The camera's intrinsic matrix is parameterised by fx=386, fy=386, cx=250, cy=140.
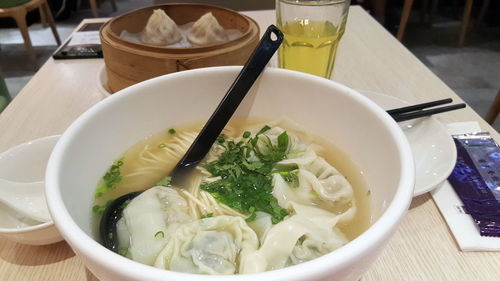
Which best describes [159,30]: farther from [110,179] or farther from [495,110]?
[495,110]

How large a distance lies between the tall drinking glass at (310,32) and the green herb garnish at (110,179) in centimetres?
73

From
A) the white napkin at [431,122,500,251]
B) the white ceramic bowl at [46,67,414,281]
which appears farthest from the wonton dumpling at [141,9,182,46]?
the white napkin at [431,122,500,251]

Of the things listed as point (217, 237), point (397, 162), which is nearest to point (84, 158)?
point (217, 237)

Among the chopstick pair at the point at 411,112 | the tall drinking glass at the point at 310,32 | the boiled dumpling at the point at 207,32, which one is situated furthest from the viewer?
the boiled dumpling at the point at 207,32

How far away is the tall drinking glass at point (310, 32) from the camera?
1.30 metres

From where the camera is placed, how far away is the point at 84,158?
0.73m

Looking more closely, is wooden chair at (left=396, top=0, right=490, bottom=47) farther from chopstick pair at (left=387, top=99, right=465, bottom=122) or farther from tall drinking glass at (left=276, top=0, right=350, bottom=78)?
chopstick pair at (left=387, top=99, right=465, bottom=122)

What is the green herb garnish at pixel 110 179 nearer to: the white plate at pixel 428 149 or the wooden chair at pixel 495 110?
the white plate at pixel 428 149

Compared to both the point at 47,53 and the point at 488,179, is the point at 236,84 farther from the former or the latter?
the point at 47,53

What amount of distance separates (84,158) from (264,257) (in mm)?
383

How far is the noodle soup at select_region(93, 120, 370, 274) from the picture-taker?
68 cm

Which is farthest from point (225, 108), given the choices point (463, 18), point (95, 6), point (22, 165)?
point (95, 6)

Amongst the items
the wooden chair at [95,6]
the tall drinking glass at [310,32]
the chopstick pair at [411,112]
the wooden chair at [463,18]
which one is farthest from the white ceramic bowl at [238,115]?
the wooden chair at [95,6]

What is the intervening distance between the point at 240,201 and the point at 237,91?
0.25 m
